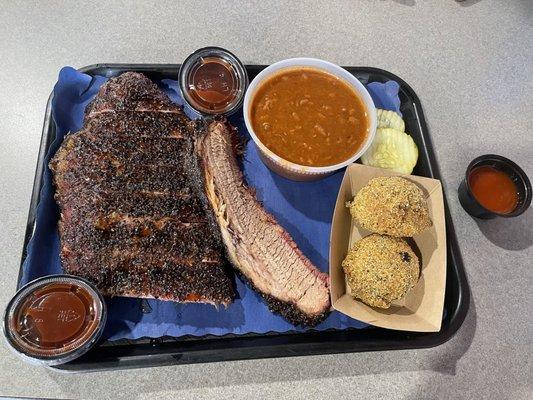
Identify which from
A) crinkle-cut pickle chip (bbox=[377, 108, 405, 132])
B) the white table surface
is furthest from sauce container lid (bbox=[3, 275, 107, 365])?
crinkle-cut pickle chip (bbox=[377, 108, 405, 132])

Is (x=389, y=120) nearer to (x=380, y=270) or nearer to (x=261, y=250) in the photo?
(x=380, y=270)

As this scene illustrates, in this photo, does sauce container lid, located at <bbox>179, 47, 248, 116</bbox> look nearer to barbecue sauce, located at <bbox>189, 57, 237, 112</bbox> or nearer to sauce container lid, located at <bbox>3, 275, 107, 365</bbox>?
barbecue sauce, located at <bbox>189, 57, 237, 112</bbox>

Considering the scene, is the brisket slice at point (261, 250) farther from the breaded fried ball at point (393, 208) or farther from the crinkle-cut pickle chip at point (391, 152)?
the crinkle-cut pickle chip at point (391, 152)

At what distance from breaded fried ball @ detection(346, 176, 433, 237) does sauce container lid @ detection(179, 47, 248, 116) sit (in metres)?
0.86

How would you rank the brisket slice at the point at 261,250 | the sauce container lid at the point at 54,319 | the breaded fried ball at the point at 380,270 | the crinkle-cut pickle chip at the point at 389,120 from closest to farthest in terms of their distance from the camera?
the sauce container lid at the point at 54,319
the breaded fried ball at the point at 380,270
the brisket slice at the point at 261,250
the crinkle-cut pickle chip at the point at 389,120

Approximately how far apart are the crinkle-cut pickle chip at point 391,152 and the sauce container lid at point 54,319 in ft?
5.10

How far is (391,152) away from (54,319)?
187 centimetres

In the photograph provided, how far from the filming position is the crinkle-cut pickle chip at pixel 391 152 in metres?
2.39

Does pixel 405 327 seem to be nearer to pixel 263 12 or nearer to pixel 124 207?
pixel 124 207

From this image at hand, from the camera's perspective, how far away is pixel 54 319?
5.95ft

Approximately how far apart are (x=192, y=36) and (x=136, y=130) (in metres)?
1.10

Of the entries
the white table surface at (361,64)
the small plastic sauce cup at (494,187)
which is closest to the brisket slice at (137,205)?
the white table surface at (361,64)

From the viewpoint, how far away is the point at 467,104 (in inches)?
113

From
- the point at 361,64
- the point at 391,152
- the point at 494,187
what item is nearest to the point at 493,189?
the point at 494,187
